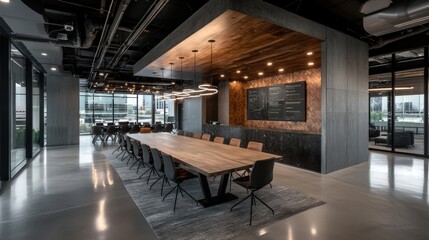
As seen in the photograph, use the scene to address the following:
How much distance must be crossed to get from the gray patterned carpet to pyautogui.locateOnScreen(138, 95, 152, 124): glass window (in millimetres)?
12681

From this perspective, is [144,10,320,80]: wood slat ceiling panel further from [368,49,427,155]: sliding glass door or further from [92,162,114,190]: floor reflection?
[368,49,427,155]: sliding glass door

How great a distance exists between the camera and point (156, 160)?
3717 millimetres

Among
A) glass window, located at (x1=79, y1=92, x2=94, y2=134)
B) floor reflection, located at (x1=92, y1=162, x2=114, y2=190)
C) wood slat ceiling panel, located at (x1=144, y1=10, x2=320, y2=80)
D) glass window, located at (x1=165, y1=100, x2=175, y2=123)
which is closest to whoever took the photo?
wood slat ceiling panel, located at (x1=144, y1=10, x2=320, y2=80)

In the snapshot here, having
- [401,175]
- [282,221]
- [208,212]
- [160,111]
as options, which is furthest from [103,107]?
[401,175]

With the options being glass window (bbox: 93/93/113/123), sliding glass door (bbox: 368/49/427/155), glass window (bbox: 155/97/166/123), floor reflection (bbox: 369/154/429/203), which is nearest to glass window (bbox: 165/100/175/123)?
glass window (bbox: 155/97/166/123)

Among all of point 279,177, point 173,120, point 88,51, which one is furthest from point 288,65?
point 173,120

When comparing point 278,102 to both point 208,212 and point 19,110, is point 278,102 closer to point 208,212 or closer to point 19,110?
point 208,212

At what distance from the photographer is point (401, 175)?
190 inches

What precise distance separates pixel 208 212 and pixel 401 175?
14.9 feet

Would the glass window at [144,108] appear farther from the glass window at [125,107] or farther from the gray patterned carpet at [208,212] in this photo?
the gray patterned carpet at [208,212]

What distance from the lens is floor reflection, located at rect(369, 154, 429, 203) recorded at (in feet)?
12.9

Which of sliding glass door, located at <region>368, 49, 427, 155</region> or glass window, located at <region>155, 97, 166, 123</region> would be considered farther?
glass window, located at <region>155, 97, 166, 123</region>

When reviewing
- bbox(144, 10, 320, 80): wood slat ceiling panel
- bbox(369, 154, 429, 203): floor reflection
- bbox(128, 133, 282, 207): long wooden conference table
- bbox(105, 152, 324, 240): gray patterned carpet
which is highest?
bbox(144, 10, 320, 80): wood slat ceiling panel

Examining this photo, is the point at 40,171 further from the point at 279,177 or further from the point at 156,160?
the point at 279,177
